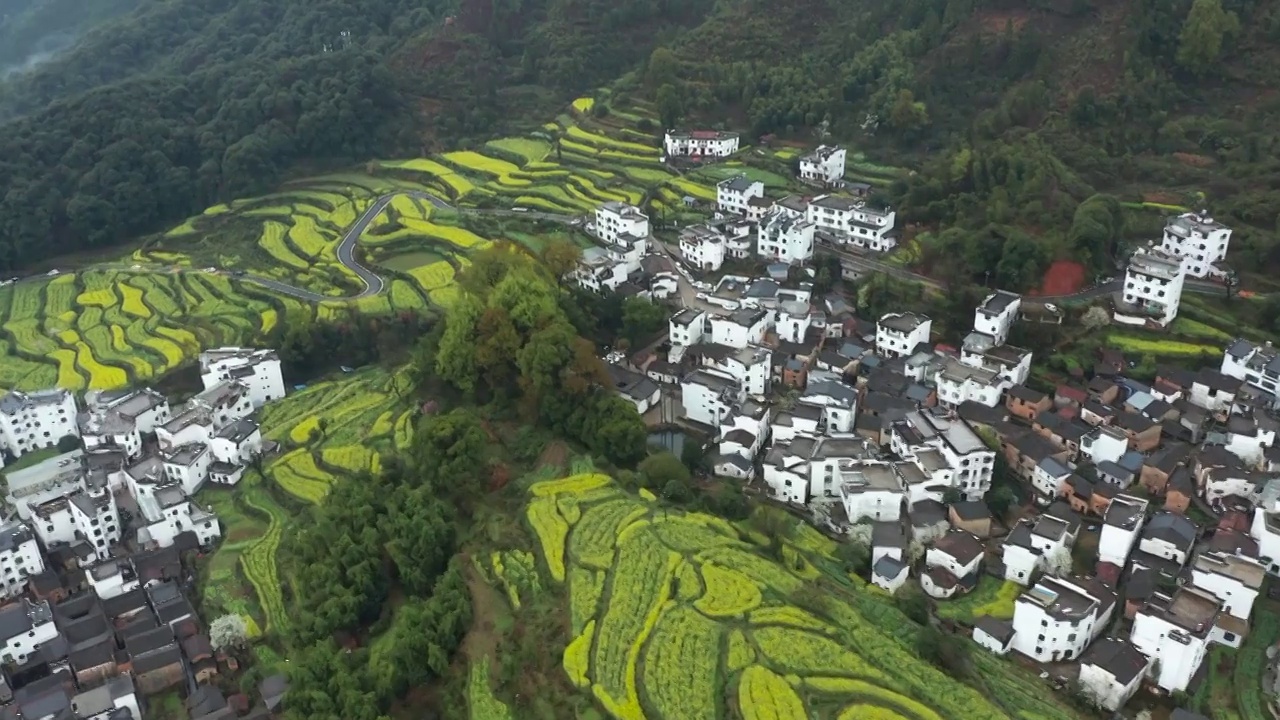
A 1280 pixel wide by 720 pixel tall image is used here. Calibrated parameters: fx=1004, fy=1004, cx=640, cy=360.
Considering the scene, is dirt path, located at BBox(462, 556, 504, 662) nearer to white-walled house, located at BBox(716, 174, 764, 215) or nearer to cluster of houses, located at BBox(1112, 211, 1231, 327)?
cluster of houses, located at BBox(1112, 211, 1231, 327)

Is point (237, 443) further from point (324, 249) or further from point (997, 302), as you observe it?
point (997, 302)

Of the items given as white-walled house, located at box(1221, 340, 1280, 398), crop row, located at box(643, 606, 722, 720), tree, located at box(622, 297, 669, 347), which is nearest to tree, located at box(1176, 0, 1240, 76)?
white-walled house, located at box(1221, 340, 1280, 398)

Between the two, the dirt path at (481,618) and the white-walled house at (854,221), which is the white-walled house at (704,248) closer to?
the white-walled house at (854,221)

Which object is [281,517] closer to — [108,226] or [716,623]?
[716,623]

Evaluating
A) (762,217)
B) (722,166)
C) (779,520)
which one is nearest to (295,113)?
(722,166)

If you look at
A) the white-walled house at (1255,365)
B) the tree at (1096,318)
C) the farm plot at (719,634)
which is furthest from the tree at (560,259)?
the white-walled house at (1255,365)

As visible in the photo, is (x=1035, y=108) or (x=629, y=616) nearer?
(x=629, y=616)

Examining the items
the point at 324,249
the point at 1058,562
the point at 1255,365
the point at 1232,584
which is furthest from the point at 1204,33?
the point at 324,249
